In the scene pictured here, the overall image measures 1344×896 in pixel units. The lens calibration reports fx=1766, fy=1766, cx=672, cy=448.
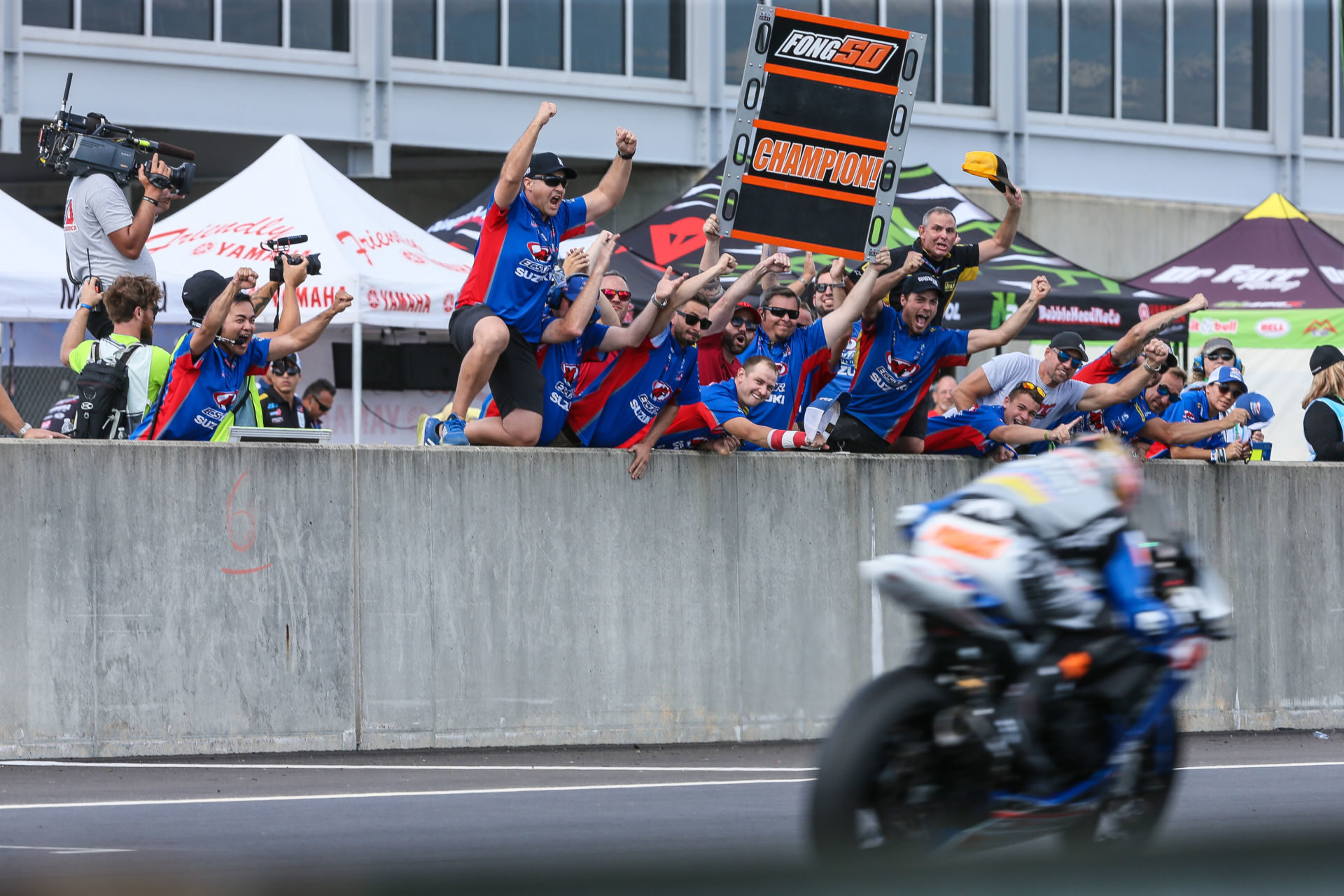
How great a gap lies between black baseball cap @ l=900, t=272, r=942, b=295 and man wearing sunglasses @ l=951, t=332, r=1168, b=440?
1.02m

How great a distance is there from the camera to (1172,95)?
30.0 meters

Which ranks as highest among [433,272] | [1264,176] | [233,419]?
[1264,176]

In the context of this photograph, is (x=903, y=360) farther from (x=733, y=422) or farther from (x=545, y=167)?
(x=545, y=167)

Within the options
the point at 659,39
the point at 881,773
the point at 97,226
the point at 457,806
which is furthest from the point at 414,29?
the point at 881,773

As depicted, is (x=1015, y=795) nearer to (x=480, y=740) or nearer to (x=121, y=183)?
(x=480, y=740)

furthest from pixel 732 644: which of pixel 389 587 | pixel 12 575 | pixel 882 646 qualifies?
pixel 12 575

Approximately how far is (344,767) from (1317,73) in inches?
1072

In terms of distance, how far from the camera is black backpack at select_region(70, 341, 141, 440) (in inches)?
373

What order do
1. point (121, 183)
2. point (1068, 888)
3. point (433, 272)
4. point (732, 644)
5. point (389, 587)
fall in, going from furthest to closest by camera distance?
1. point (433, 272)
2. point (121, 183)
3. point (732, 644)
4. point (389, 587)
5. point (1068, 888)

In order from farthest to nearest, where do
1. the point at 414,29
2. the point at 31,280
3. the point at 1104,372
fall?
the point at 414,29 < the point at 31,280 < the point at 1104,372

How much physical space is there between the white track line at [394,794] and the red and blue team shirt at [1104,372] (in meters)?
4.21

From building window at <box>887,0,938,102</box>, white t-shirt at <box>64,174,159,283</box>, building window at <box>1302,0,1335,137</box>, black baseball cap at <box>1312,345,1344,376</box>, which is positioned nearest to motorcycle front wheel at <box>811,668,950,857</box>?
white t-shirt at <box>64,174,159,283</box>

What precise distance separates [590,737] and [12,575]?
3092mm

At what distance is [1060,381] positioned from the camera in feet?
36.7
